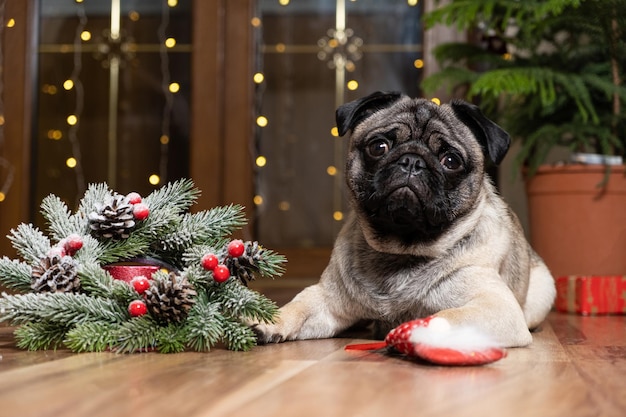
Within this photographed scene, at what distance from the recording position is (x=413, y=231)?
1956 millimetres

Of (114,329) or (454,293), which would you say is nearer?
(114,329)

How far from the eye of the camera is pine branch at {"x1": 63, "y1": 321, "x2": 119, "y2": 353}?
167 centimetres

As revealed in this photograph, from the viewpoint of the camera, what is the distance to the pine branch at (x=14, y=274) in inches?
71.2

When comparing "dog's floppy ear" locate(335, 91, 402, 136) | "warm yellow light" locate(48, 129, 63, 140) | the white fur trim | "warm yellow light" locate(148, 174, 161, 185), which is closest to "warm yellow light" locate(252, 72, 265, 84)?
"warm yellow light" locate(148, 174, 161, 185)

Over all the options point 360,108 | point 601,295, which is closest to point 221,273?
point 360,108

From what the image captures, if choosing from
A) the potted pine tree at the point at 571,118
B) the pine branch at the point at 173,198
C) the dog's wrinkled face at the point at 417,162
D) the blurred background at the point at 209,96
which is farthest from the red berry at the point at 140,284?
the blurred background at the point at 209,96

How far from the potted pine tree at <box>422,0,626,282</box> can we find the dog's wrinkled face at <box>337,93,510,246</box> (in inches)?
46.6

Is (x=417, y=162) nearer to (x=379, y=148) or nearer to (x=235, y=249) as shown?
(x=379, y=148)

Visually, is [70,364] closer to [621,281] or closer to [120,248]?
[120,248]

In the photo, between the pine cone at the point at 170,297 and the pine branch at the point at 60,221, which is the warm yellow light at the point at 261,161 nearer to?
the pine branch at the point at 60,221

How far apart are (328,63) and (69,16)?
5.38 ft

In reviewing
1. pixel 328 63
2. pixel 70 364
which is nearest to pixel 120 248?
pixel 70 364

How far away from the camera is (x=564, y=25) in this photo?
3.47m

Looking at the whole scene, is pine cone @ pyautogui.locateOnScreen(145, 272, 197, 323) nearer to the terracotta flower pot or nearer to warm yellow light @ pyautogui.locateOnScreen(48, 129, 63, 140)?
the terracotta flower pot
